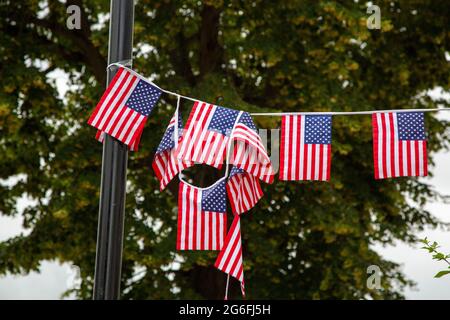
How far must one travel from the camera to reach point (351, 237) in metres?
12.0

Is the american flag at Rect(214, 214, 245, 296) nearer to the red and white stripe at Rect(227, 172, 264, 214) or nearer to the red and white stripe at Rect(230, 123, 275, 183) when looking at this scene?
the red and white stripe at Rect(227, 172, 264, 214)

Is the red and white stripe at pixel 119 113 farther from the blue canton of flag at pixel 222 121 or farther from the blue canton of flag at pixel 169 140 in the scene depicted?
the blue canton of flag at pixel 222 121

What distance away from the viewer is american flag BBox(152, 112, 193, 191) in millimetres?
6582

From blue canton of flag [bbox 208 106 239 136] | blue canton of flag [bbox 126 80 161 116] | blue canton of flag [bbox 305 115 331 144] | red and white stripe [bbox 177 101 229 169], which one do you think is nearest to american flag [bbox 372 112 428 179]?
blue canton of flag [bbox 305 115 331 144]

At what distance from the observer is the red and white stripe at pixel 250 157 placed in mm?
6617

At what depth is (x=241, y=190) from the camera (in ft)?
22.5

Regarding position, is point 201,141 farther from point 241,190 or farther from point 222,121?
point 241,190

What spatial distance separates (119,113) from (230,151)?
1.17 meters

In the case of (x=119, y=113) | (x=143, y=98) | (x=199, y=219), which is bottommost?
(x=199, y=219)

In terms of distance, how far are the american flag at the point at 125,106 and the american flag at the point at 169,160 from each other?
30 centimetres

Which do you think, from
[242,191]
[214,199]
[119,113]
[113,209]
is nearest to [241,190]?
[242,191]

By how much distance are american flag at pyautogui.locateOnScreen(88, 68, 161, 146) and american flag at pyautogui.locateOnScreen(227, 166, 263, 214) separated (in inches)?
37.8

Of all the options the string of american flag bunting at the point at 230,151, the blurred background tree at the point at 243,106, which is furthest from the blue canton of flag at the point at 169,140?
the blurred background tree at the point at 243,106
